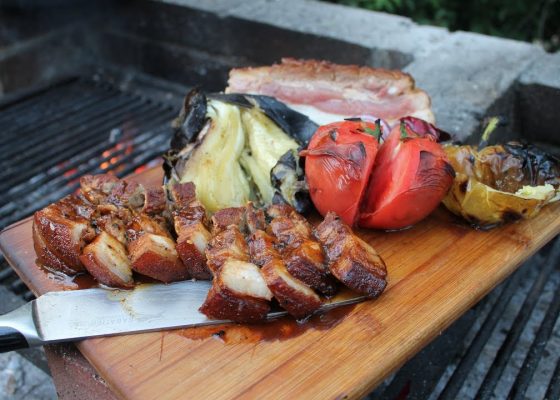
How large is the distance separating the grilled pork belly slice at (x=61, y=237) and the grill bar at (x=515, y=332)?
196 centimetres

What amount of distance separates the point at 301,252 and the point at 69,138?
3420mm

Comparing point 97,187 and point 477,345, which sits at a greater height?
point 97,187

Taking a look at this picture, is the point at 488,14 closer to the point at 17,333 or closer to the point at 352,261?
the point at 352,261

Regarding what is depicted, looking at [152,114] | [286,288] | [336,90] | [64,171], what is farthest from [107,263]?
[152,114]

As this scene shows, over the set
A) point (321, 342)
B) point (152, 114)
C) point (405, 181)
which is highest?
point (405, 181)

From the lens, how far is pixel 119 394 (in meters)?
2.13

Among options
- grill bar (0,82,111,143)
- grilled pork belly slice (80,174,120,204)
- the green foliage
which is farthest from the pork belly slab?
the green foliage

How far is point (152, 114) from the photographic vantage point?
5555 mm

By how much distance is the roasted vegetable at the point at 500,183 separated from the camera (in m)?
2.75

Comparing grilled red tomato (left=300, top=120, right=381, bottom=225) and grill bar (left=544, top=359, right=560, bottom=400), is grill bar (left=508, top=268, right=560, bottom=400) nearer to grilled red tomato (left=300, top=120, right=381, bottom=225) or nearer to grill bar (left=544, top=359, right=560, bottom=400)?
grill bar (left=544, top=359, right=560, bottom=400)

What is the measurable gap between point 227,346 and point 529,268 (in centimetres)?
262

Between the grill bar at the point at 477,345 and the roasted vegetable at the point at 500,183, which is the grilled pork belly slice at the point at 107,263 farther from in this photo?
the grill bar at the point at 477,345

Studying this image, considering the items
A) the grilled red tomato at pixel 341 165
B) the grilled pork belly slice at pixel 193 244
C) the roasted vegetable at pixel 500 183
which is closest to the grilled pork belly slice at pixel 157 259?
the grilled pork belly slice at pixel 193 244

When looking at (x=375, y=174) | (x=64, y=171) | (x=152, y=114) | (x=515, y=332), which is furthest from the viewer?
(x=152, y=114)
